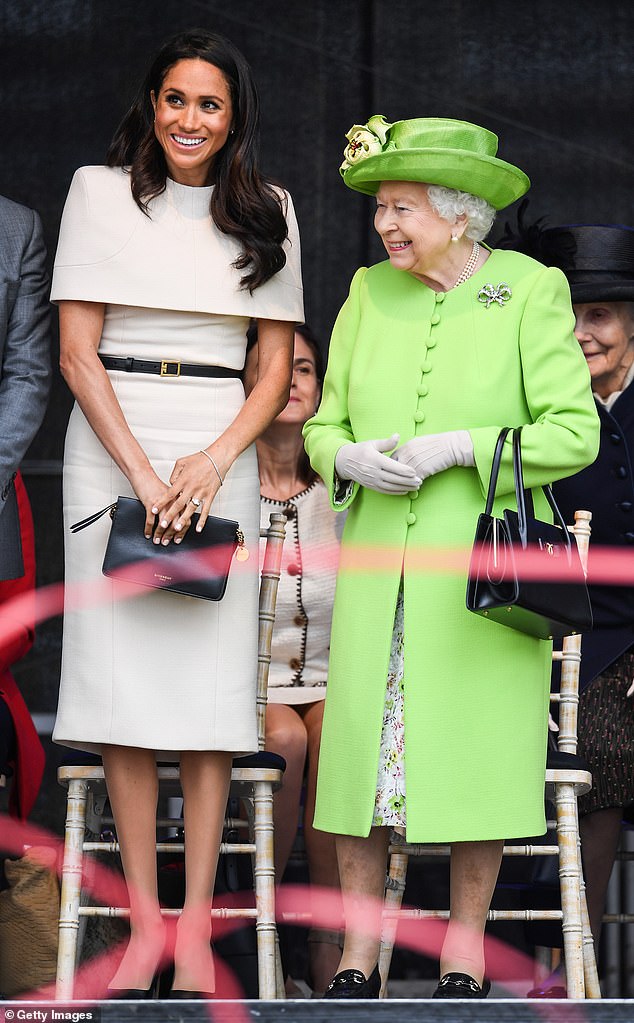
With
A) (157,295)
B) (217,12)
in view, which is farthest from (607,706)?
(217,12)

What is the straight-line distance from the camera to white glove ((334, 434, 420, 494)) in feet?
9.99

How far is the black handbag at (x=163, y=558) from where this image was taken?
123 inches

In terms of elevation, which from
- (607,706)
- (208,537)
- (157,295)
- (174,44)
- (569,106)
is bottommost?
(607,706)

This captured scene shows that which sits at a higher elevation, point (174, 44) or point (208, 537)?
point (174, 44)

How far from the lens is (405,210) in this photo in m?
3.19

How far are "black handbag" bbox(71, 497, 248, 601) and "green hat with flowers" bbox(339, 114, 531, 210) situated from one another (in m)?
0.77

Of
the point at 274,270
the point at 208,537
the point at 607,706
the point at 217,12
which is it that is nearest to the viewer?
the point at 208,537

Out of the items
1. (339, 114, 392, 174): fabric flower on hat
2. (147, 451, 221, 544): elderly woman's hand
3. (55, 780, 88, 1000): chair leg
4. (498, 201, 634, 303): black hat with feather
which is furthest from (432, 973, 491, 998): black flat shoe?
(498, 201, 634, 303): black hat with feather

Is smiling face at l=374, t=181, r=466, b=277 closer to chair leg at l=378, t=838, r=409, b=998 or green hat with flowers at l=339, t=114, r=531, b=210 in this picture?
green hat with flowers at l=339, t=114, r=531, b=210

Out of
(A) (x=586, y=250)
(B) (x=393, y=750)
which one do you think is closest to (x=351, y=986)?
(B) (x=393, y=750)

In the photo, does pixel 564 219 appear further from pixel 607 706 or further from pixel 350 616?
pixel 350 616

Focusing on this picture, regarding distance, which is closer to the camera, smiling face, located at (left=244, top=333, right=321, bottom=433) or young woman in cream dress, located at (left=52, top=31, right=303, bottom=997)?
young woman in cream dress, located at (left=52, top=31, right=303, bottom=997)

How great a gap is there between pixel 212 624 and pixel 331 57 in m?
2.68

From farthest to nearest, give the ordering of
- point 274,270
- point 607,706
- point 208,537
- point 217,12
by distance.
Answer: point 217,12 → point 607,706 → point 274,270 → point 208,537
